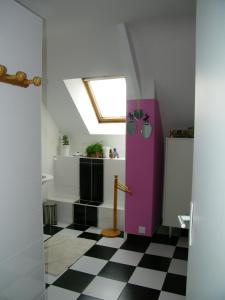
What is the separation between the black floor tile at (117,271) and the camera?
2.52 metres

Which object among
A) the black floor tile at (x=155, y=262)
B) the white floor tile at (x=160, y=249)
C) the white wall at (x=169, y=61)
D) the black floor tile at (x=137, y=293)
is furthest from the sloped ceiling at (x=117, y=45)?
the black floor tile at (x=137, y=293)

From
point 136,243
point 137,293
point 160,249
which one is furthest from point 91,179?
point 137,293

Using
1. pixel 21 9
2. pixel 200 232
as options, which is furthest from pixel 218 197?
pixel 21 9

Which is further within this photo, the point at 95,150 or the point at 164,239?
the point at 95,150

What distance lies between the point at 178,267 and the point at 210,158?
226cm

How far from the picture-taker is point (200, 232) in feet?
3.10

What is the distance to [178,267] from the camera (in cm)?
271

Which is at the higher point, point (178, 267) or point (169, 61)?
point (169, 61)

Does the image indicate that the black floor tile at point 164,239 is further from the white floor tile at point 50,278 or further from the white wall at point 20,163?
the white wall at point 20,163

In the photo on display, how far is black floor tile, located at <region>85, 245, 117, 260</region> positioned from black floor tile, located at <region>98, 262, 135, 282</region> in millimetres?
178

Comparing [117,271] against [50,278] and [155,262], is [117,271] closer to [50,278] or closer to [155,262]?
[155,262]

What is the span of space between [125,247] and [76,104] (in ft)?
6.69

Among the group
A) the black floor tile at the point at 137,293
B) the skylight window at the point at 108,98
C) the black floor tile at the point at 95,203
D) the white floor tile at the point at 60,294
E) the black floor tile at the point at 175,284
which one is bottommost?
the black floor tile at the point at 137,293

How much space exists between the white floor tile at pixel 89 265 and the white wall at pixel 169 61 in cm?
190
